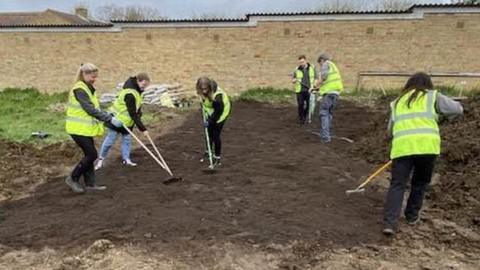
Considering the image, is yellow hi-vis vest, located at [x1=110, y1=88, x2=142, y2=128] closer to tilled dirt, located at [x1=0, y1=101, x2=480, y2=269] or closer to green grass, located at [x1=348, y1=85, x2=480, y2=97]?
tilled dirt, located at [x1=0, y1=101, x2=480, y2=269]

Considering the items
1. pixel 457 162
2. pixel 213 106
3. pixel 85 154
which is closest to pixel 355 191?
pixel 457 162

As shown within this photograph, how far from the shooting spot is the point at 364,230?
17.4 feet

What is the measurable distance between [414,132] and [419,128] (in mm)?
59

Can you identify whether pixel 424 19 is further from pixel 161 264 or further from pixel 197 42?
pixel 161 264

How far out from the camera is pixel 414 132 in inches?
206

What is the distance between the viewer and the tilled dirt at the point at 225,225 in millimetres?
4699

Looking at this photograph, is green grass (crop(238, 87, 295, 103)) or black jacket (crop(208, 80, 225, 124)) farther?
green grass (crop(238, 87, 295, 103))

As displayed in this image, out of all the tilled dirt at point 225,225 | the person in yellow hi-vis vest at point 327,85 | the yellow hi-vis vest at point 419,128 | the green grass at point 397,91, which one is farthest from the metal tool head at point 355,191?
the green grass at point 397,91

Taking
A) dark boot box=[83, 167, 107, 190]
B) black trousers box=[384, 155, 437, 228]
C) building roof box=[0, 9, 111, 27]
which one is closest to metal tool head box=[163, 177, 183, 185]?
dark boot box=[83, 167, 107, 190]

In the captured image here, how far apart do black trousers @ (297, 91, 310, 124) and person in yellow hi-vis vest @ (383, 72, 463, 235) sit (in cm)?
694

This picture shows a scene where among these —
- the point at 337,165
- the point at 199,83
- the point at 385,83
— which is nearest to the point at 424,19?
the point at 385,83

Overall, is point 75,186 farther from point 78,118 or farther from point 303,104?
point 303,104

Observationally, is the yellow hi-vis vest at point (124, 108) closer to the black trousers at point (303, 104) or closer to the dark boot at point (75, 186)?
the dark boot at point (75, 186)

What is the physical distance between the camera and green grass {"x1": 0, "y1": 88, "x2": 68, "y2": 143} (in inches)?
460
